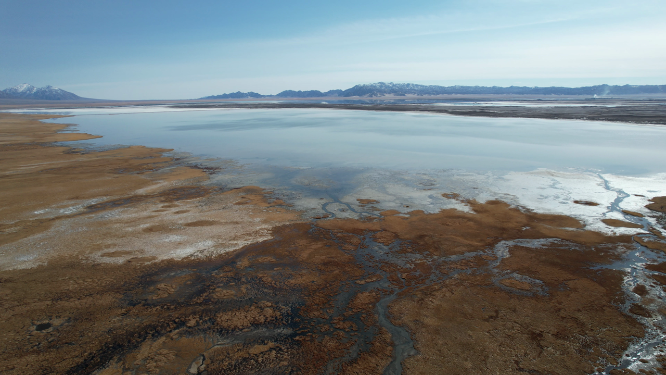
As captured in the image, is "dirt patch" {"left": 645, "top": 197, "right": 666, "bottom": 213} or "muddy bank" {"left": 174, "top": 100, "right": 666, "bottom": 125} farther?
"muddy bank" {"left": 174, "top": 100, "right": 666, "bottom": 125}

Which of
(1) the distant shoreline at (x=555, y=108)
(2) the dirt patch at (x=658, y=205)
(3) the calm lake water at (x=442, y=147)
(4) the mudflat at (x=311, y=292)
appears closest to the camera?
(4) the mudflat at (x=311, y=292)

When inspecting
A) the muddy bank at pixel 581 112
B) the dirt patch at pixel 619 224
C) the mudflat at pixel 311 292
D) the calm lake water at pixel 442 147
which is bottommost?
the mudflat at pixel 311 292

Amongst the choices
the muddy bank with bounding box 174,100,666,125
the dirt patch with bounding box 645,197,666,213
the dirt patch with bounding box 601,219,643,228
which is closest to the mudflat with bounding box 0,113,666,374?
the dirt patch with bounding box 645,197,666,213

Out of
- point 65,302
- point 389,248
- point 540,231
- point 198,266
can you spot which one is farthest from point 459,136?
point 65,302

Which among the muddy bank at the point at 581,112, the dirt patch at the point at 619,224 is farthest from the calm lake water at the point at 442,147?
the muddy bank at the point at 581,112

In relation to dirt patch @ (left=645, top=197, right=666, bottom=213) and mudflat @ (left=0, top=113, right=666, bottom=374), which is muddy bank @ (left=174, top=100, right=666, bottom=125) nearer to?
dirt patch @ (left=645, top=197, right=666, bottom=213)

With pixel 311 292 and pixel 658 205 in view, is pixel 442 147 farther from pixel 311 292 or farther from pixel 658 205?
pixel 311 292

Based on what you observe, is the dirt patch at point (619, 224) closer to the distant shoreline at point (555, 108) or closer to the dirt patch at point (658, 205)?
the dirt patch at point (658, 205)

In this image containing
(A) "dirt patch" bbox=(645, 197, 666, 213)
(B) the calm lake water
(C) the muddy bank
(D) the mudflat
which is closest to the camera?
(D) the mudflat

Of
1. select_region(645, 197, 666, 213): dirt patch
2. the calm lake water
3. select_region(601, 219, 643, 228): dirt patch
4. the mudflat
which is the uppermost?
the calm lake water
